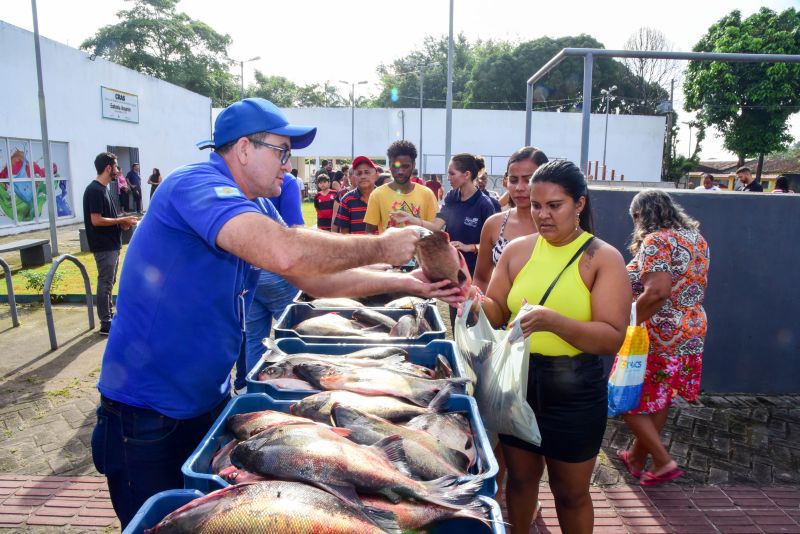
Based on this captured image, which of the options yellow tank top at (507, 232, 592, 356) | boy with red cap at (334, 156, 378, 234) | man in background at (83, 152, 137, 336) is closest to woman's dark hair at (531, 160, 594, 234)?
yellow tank top at (507, 232, 592, 356)

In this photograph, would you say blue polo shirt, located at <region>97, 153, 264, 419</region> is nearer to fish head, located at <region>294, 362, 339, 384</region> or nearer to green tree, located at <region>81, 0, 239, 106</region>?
fish head, located at <region>294, 362, 339, 384</region>

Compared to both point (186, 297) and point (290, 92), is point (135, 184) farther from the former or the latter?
point (290, 92)

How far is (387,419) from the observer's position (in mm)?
2195

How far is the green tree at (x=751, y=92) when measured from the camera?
75.8 ft

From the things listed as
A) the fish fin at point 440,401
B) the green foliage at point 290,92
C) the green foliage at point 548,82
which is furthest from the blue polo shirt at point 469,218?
the green foliage at point 290,92

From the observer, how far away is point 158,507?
1.61 metres

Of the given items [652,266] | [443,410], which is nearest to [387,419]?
[443,410]

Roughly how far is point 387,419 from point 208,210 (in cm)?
102

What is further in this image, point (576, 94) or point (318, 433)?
point (576, 94)

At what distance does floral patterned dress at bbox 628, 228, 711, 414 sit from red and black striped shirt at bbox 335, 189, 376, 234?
132 inches

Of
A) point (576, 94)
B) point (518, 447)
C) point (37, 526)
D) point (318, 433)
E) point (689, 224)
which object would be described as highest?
point (576, 94)

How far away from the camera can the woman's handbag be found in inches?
146

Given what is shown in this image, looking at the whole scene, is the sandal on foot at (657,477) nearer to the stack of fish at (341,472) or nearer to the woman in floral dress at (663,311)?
the woman in floral dress at (663,311)

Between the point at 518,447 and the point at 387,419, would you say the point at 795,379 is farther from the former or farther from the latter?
the point at 387,419
